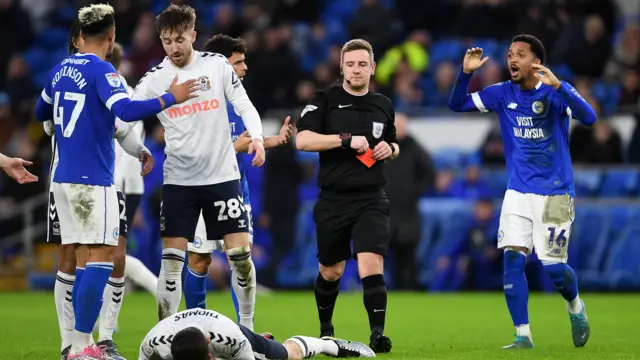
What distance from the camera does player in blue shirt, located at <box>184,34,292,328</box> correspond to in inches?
376

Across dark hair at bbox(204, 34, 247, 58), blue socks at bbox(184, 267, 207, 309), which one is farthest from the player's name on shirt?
dark hair at bbox(204, 34, 247, 58)

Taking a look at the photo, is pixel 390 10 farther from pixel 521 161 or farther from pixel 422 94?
pixel 521 161

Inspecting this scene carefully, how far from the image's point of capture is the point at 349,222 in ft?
31.4

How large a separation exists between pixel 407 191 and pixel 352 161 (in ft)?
28.1

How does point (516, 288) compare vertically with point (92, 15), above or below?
below

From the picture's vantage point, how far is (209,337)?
7.11 meters

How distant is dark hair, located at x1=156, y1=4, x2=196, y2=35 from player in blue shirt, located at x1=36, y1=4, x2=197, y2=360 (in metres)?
0.56

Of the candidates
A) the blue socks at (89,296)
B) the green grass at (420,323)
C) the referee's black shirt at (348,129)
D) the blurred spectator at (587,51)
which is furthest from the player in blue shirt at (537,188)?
the blurred spectator at (587,51)

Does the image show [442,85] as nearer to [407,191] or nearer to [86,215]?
[407,191]

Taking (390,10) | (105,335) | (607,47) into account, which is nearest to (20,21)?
(390,10)

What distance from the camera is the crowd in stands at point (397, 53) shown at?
61.7 feet

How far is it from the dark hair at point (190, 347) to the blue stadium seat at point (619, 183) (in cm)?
1249

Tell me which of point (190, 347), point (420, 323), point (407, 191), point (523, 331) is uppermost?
point (190, 347)

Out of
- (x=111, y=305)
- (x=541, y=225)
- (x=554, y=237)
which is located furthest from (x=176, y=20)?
(x=554, y=237)
